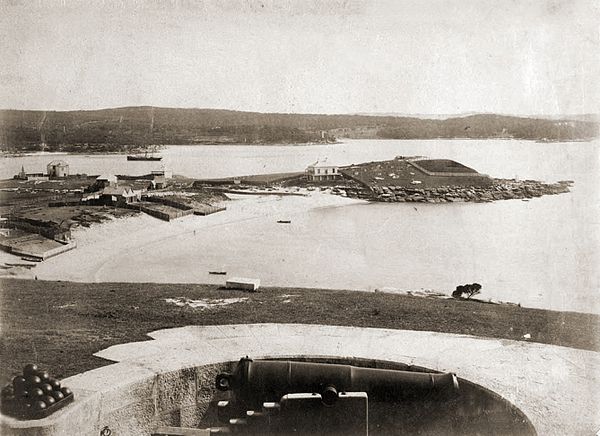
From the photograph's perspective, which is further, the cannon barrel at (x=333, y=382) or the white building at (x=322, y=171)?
the white building at (x=322, y=171)

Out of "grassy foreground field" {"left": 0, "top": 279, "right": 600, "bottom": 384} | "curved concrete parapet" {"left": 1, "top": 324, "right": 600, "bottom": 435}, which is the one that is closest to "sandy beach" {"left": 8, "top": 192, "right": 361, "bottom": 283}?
"grassy foreground field" {"left": 0, "top": 279, "right": 600, "bottom": 384}

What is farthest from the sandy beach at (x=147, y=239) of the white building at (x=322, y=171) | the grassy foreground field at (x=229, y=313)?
the white building at (x=322, y=171)

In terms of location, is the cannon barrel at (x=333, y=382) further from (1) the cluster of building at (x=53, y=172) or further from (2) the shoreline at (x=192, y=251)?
(1) the cluster of building at (x=53, y=172)

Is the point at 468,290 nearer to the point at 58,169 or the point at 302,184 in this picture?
the point at 302,184

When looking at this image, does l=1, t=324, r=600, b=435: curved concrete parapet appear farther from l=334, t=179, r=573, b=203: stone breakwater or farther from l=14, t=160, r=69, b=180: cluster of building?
l=14, t=160, r=69, b=180: cluster of building

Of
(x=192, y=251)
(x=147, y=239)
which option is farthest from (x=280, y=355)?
(x=147, y=239)

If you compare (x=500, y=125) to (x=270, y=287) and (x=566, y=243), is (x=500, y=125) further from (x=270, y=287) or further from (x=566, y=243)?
(x=270, y=287)
